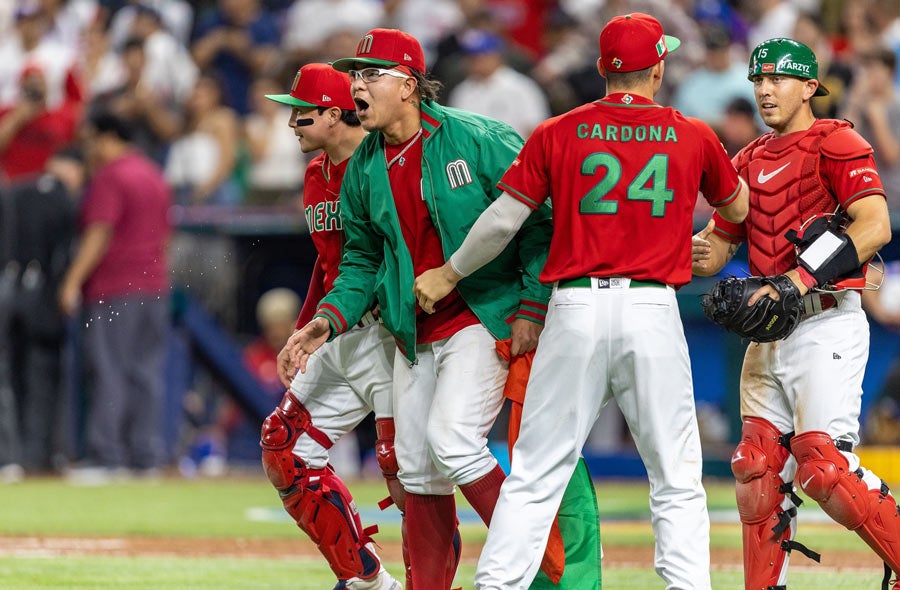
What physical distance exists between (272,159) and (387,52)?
9.52 metres

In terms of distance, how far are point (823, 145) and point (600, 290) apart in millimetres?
1376

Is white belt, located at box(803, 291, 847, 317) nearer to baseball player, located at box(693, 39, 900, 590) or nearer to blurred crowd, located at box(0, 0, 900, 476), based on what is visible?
baseball player, located at box(693, 39, 900, 590)

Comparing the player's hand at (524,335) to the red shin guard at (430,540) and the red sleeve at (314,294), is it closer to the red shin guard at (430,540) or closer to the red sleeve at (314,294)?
the red shin guard at (430,540)

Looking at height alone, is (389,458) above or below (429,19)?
below

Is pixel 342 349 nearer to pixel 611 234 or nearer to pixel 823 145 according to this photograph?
pixel 611 234

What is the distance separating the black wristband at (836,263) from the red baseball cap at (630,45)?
112 cm

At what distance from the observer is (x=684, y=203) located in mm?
6066

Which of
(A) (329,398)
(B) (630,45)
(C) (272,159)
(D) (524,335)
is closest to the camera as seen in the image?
(B) (630,45)

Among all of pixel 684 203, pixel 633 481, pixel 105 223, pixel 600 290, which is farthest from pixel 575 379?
pixel 105 223

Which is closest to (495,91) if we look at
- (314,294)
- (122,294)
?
(122,294)

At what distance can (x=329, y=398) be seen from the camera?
294 inches

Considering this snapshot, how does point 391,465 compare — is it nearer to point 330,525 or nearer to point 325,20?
point 330,525

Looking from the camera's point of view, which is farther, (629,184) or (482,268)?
(482,268)

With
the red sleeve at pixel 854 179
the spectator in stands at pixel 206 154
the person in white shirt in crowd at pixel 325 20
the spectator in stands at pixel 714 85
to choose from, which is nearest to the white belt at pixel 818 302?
the red sleeve at pixel 854 179
